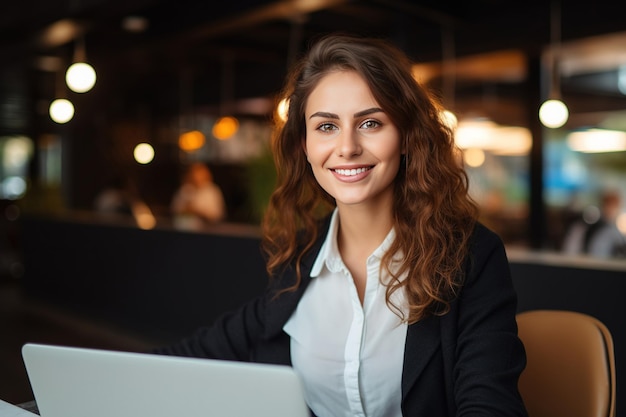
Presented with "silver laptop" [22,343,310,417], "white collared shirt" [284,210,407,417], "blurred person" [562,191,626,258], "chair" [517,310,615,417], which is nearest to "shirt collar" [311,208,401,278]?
"white collared shirt" [284,210,407,417]

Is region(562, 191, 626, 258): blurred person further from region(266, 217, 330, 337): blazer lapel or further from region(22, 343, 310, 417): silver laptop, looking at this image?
region(22, 343, 310, 417): silver laptop

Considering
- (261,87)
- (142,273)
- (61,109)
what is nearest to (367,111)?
(142,273)

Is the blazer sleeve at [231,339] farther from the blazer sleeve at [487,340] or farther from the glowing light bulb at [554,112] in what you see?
the glowing light bulb at [554,112]

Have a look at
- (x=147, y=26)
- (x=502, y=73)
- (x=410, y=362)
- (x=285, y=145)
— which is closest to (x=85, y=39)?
(x=147, y=26)

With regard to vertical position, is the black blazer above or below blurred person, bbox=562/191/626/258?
above

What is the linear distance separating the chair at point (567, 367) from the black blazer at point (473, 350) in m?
0.31

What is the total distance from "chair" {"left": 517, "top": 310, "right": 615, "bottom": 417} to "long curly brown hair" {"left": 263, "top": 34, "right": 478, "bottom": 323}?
0.36m

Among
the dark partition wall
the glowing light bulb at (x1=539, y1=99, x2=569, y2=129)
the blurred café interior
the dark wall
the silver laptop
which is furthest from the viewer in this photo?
the glowing light bulb at (x1=539, y1=99, x2=569, y2=129)

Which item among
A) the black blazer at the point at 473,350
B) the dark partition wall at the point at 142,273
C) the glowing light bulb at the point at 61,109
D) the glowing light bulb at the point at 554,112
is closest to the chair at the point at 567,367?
the black blazer at the point at 473,350

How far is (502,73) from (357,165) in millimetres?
8116

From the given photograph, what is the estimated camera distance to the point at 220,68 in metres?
10.7

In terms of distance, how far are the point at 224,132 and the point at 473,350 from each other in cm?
805

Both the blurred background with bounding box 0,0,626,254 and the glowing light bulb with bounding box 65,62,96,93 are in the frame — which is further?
the blurred background with bounding box 0,0,626,254

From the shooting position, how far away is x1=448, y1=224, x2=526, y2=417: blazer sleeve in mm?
1196
